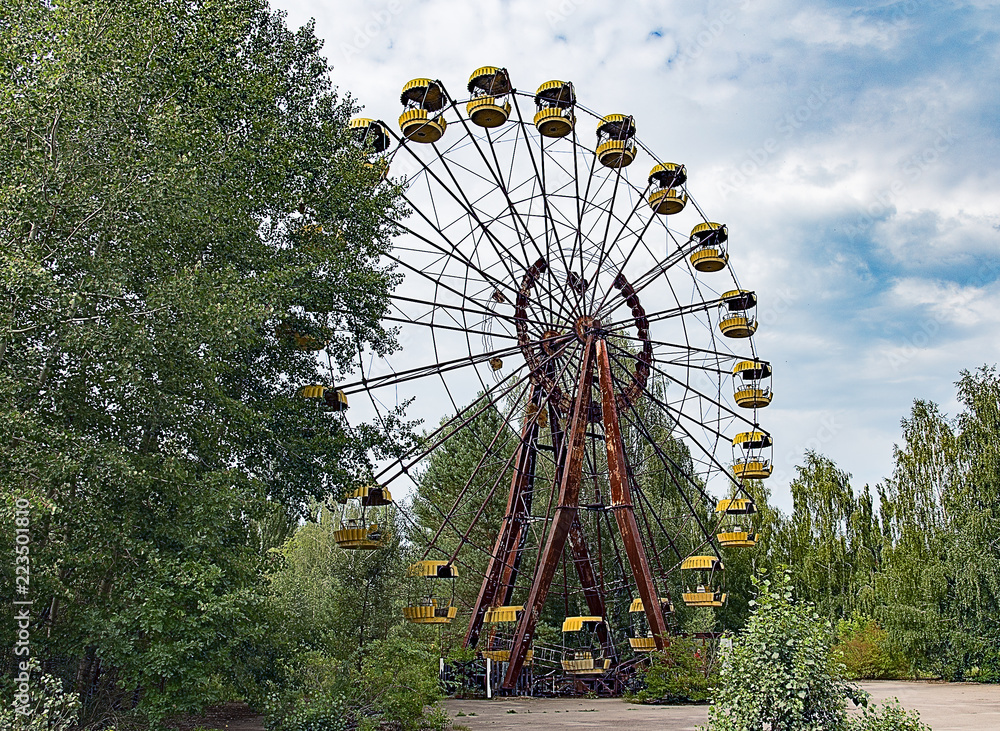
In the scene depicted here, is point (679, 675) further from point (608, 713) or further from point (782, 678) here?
point (782, 678)

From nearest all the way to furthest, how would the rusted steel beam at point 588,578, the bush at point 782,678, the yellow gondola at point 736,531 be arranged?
the bush at point 782,678
the rusted steel beam at point 588,578
the yellow gondola at point 736,531

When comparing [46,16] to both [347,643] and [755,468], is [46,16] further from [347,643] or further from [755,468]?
[755,468]

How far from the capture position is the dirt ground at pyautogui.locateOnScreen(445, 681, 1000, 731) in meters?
12.3

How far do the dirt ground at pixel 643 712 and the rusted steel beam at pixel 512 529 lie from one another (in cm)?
207

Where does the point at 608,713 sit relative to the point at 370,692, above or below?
below

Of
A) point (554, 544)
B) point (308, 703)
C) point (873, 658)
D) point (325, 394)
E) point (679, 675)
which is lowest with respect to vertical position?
point (873, 658)

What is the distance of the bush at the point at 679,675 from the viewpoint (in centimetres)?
1800

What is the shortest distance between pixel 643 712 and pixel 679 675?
3.13 metres

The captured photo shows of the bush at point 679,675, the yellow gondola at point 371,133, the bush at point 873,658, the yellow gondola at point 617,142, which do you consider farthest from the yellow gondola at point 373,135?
the bush at point 873,658

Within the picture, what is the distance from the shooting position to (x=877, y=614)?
81.6 feet

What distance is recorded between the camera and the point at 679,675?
723 inches

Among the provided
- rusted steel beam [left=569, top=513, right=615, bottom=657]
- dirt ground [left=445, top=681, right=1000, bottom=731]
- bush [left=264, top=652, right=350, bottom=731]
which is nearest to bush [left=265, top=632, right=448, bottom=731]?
bush [left=264, top=652, right=350, bottom=731]

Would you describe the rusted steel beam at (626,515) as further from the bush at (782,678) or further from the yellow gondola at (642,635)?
the bush at (782,678)

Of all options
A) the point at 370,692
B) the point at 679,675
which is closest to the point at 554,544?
the point at 370,692
